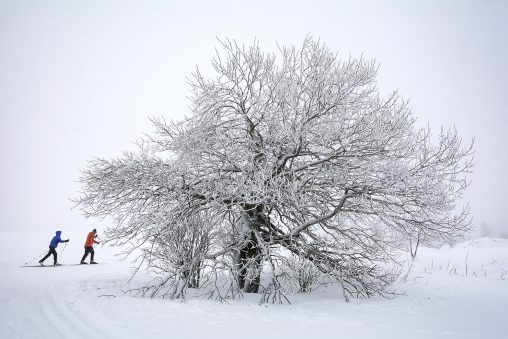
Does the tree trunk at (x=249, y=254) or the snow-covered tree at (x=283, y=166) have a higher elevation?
the snow-covered tree at (x=283, y=166)

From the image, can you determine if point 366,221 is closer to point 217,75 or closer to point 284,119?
point 284,119

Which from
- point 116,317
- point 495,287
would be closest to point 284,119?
point 116,317

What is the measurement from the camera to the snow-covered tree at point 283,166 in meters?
7.50

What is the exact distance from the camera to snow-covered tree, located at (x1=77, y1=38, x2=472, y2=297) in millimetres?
7496

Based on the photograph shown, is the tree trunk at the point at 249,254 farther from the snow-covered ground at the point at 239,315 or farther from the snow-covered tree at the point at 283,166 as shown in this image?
the snow-covered ground at the point at 239,315

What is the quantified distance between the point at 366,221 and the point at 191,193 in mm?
4682

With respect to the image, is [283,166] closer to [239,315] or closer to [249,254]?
[249,254]

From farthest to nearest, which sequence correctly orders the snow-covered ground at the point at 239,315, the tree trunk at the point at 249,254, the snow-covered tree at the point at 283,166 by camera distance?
1. the tree trunk at the point at 249,254
2. the snow-covered tree at the point at 283,166
3. the snow-covered ground at the point at 239,315

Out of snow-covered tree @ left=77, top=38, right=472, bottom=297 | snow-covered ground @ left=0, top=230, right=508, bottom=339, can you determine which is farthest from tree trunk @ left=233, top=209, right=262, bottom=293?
snow-covered ground @ left=0, top=230, right=508, bottom=339

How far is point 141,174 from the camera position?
8211 millimetres

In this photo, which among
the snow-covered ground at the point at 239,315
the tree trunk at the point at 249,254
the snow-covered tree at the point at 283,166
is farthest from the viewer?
the tree trunk at the point at 249,254

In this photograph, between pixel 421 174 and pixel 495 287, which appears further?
pixel 495 287

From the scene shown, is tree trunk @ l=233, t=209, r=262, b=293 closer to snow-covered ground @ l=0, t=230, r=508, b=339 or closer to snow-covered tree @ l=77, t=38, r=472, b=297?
snow-covered tree @ l=77, t=38, r=472, b=297

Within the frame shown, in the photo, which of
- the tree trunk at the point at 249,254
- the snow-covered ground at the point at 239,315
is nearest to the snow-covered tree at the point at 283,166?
the tree trunk at the point at 249,254
